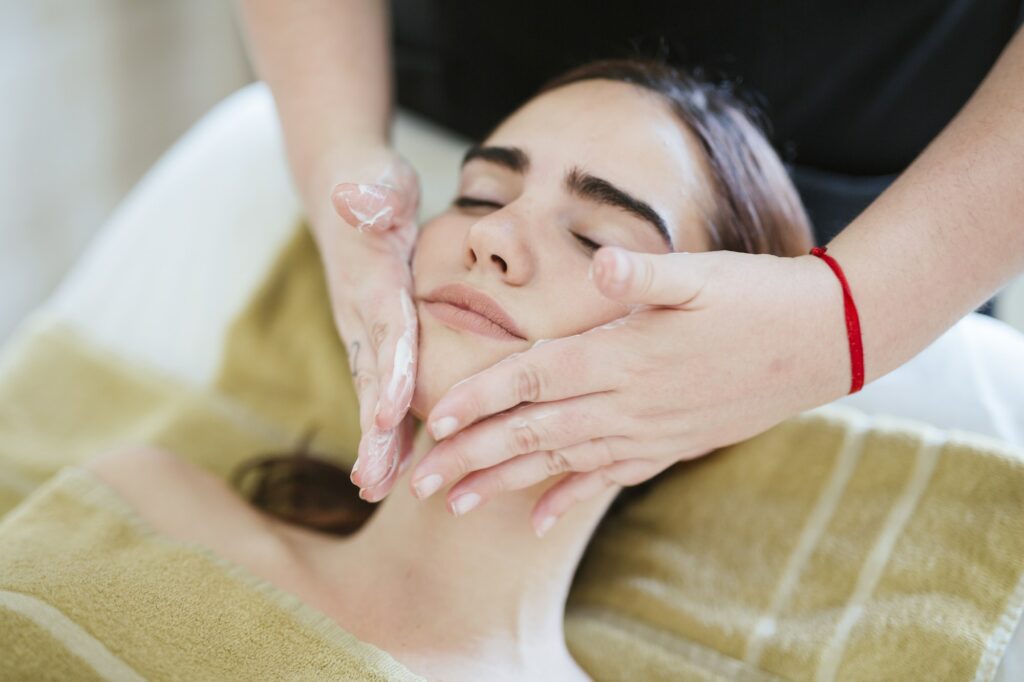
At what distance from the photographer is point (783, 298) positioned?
0.95 metres

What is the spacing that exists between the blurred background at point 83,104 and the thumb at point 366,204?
1761 mm

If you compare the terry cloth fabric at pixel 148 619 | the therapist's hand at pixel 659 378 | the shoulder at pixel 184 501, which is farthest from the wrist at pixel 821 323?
the shoulder at pixel 184 501

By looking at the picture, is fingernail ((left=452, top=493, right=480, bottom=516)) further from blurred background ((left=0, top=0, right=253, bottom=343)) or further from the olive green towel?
blurred background ((left=0, top=0, right=253, bottom=343))

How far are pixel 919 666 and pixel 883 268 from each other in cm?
51

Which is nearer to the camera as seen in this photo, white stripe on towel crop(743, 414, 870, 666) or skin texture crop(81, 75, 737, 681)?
skin texture crop(81, 75, 737, 681)

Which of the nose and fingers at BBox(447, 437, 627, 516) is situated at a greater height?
the nose

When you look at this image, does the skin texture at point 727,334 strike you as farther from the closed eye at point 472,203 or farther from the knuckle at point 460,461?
the closed eye at point 472,203

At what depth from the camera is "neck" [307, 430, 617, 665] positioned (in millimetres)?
1162

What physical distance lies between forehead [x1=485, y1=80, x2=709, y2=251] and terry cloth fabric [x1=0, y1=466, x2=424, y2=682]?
59cm

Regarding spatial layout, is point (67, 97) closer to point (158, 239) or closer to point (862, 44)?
point (158, 239)

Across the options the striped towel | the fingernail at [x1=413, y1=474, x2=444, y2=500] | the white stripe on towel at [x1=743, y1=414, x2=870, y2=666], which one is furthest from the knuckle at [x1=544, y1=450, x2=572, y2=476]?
the white stripe on towel at [x1=743, y1=414, x2=870, y2=666]

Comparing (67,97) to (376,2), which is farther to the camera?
(67,97)

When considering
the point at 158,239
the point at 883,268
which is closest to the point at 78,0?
the point at 158,239

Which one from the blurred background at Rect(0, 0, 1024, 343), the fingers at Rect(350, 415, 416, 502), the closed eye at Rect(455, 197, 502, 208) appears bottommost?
the blurred background at Rect(0, 0, 1024, 343)
